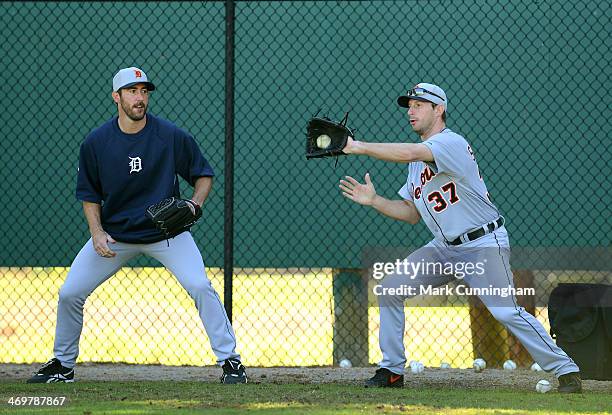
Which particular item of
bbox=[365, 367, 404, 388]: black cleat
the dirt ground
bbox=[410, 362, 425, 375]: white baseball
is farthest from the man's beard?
bbox=[410, 362, 425, 375]: white baseball

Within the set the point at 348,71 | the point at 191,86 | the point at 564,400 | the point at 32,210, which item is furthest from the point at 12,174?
the point at 564,400

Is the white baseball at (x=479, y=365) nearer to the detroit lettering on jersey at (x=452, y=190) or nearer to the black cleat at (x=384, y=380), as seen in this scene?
the black cleat at (x=384, y=380)

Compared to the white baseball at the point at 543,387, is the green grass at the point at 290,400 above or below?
below

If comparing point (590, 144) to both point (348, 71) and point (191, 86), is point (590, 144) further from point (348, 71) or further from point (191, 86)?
point (191, 86)

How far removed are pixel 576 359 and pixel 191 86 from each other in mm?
3629

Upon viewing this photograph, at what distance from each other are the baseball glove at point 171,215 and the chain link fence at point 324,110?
1864 millimetres

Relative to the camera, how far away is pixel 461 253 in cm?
659

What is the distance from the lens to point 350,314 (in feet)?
29.1

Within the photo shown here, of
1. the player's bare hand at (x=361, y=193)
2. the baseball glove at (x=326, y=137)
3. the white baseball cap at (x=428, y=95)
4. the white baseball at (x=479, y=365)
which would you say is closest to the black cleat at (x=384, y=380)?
the player's bare hand at (x=361, y=193)

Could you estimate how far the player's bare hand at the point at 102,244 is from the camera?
6809 mm

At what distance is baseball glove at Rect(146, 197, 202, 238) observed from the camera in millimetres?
6668

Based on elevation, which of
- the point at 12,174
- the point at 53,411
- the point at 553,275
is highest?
the point at 12,174

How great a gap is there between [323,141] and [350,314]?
265cm

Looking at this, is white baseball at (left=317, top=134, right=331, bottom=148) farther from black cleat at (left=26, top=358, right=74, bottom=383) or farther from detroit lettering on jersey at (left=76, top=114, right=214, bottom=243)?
black cleat at (left=26, top=358, right=74, bottom=383)
